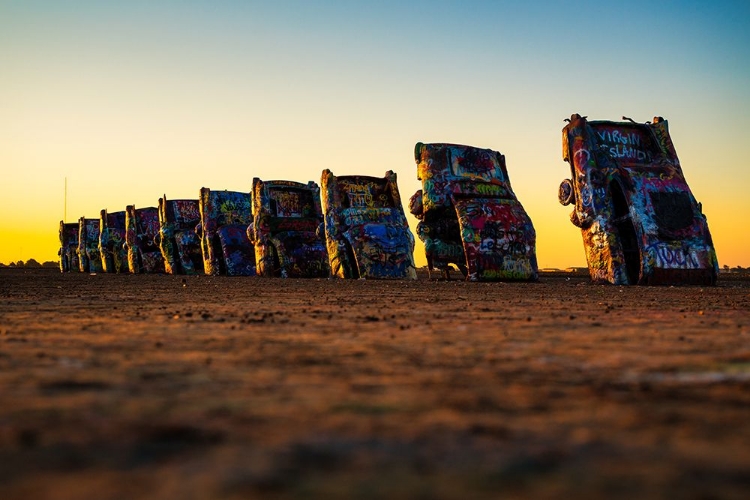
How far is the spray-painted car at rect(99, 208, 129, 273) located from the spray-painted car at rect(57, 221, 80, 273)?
5287 millimetres

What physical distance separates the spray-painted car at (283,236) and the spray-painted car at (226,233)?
91.6 inches

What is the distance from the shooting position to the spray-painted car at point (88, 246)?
104ft

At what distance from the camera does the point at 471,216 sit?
12.8 metres

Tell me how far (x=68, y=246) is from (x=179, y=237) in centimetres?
1453

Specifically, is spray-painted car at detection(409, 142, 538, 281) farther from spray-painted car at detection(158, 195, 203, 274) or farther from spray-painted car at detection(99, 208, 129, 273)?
spray-painted car at detection(99, 208, 129, 273)

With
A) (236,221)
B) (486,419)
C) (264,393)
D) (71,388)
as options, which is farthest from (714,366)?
(236,221)

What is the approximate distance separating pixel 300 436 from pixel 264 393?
51cm

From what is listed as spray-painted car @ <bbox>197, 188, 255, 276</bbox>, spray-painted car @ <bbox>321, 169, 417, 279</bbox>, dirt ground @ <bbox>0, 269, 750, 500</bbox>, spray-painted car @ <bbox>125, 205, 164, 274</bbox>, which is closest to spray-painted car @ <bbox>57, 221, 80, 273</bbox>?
spray-painted car @ <bbox>125, 205, 164, 274</bbox>

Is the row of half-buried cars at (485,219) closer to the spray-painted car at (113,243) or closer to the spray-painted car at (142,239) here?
the spray-painted car at (142,239)

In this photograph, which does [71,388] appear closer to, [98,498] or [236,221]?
[98,498]

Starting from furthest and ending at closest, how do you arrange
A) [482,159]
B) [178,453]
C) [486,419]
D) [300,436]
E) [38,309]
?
[482,159] → [38,309] → [486,419] → [300,436] → [178,453]

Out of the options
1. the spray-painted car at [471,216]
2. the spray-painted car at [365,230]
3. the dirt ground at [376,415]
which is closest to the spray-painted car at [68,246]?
the spray-painted car at [365,230]

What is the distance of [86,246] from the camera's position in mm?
32344

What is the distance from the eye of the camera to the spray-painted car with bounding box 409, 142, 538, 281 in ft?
41.8
